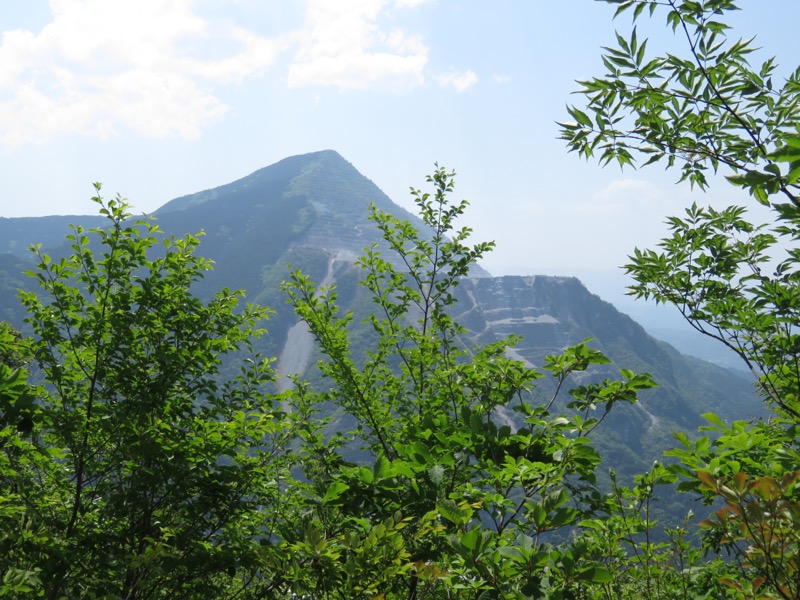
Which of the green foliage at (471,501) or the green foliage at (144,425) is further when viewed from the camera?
the green foliage at (144,425)

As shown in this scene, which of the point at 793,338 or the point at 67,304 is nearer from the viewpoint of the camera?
the point at 793,338

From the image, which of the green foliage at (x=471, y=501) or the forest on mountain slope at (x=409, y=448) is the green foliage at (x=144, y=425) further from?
the green foliage at (x=471, y=501)

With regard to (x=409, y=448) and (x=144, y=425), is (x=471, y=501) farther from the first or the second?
(x=144, y=425)

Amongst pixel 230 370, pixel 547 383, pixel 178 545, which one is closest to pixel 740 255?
pixel 178 545

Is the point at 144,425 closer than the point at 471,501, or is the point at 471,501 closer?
the point at 471,501

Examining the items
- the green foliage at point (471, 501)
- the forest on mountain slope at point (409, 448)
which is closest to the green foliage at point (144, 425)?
the forest on mountain slope at point (409, 448)

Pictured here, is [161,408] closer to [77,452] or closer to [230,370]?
[77,452]

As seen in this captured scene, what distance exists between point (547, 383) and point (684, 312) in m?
190

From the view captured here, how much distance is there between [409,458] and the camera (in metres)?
3.11

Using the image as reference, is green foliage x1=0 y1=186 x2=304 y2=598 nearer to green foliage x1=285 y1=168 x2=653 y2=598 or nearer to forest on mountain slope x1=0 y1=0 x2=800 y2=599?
forest on mountain slope x1=0 y1=0 x2=800 y2=599

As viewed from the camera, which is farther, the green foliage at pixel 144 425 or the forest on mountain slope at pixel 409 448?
the green foliage at pixel 144 425

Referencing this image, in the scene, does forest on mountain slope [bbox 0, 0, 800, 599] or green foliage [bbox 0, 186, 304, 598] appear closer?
forest on mountain slope [bbox 0, 0, 800, 599]

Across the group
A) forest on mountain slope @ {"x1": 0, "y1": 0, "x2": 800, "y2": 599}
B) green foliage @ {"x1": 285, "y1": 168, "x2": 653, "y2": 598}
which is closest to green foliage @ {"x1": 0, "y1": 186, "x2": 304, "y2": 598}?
forest on mountain slope @ {"x1": 0, "y1": 0, "x2": 800, "y2": 599}

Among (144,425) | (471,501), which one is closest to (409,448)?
(471,501)
